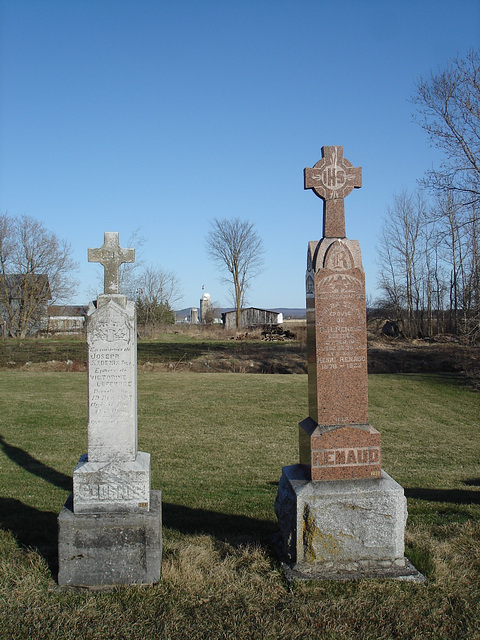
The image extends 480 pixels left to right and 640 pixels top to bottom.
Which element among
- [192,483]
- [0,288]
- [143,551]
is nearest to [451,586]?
[143,551]

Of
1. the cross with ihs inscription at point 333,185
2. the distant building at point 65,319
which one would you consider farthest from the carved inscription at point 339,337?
the distant building at point 65,319

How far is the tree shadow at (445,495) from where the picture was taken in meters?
6.64

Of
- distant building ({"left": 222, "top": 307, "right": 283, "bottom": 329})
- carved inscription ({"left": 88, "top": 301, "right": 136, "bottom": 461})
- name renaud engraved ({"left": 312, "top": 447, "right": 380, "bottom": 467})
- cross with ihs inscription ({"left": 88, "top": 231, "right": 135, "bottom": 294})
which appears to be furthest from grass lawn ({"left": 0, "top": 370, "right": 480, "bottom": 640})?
distant building ({"left": 222, "top": 307, "right": 283, "bottom": 329})

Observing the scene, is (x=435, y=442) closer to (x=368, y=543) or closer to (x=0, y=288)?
(x=368, y=543)

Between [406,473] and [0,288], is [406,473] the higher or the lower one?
the lower one

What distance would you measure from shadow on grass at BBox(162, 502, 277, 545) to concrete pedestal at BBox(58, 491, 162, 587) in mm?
980

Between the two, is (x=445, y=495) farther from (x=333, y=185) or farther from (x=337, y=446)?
(x=333, y=185)

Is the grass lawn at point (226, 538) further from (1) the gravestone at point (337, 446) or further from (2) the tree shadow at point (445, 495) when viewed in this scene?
(1) the gravestone at point (337, 446)

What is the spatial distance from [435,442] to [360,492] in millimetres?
8954

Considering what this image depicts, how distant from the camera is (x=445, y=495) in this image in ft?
23.0

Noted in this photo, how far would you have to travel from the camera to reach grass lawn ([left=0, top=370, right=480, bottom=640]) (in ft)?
11.0

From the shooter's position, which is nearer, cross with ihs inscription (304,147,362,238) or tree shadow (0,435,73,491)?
cross with ihs inscription (304,147,362,238)

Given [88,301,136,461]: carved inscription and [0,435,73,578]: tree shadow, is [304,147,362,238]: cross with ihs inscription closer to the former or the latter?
[88,301,136,461]: carved inscription

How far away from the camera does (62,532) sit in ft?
13.1
